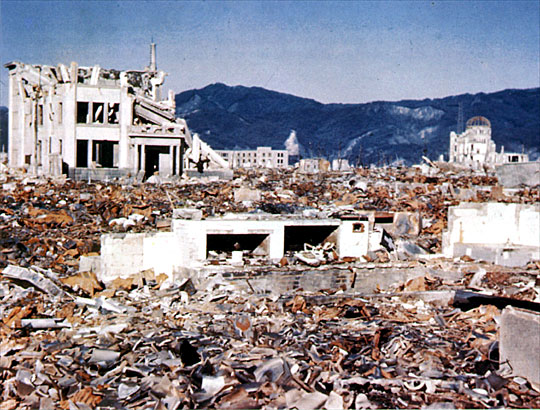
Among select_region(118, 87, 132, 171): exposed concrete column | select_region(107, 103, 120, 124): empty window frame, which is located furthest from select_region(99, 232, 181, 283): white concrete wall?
select_region(107, 103, 120, 124): empty window frame

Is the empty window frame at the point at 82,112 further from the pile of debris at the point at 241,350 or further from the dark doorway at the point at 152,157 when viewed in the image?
the pile of debris at the point at 241,350

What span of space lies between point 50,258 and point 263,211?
697 cm

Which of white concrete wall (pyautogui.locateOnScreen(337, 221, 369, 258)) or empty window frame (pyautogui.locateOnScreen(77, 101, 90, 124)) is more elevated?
empty window frame (pyautogui.locateOnScreen(77, 101, 90, 124))

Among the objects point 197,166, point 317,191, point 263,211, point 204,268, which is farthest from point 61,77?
point 204,268

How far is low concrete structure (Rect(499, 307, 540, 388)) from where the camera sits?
803 cm

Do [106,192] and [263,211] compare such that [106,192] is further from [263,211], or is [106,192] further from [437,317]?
[437,317]

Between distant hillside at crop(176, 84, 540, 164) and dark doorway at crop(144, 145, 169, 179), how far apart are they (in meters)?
106

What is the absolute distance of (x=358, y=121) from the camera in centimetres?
18625

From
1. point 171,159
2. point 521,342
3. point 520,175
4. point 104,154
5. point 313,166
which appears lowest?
point 521,342

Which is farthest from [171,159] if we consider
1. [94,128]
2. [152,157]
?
[94,128]

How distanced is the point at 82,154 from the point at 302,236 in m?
22.4

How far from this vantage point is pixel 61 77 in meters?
38.0

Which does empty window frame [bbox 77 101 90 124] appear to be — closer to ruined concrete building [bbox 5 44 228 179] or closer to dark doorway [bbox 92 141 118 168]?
ruined concrete building [bbox 5 44 228 179]

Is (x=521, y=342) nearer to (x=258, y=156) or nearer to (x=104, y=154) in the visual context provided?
(x=104, y=154)
